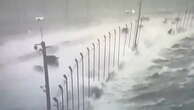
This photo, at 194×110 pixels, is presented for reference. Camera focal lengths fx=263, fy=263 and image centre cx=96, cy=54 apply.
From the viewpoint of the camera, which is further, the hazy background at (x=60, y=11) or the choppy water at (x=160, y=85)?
the choppy water at (x=160, y=85)

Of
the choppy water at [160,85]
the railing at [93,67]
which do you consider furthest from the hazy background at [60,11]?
the choppy water at [160,85]

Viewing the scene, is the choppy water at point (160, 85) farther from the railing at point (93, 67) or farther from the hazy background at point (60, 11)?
the hazy background at point (60, 11)

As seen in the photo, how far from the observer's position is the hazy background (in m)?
1.51

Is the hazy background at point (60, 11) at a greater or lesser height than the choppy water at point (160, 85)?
greater

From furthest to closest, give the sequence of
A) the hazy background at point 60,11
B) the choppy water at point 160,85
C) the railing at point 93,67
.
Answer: the choppy water at point 160,85
the railing at point 93,67
the hazy background at point 60,11

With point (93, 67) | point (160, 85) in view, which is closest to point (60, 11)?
point (93, 67)

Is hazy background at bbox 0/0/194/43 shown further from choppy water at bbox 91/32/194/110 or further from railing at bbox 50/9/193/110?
choppy water at bbox 91/32/194/110

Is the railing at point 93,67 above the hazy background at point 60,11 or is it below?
below

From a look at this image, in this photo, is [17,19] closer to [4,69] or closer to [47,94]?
[4,69]

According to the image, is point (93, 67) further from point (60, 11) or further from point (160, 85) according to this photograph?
point (160, 85)

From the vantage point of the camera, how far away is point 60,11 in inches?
62.1

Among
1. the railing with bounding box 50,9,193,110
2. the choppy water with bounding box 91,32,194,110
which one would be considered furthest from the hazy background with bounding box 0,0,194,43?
the choppy water with bounding box 91,32,194,110

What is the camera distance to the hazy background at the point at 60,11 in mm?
1506

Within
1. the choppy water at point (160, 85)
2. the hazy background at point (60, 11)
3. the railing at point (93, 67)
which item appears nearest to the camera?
the hazy background at point (60, 11)
